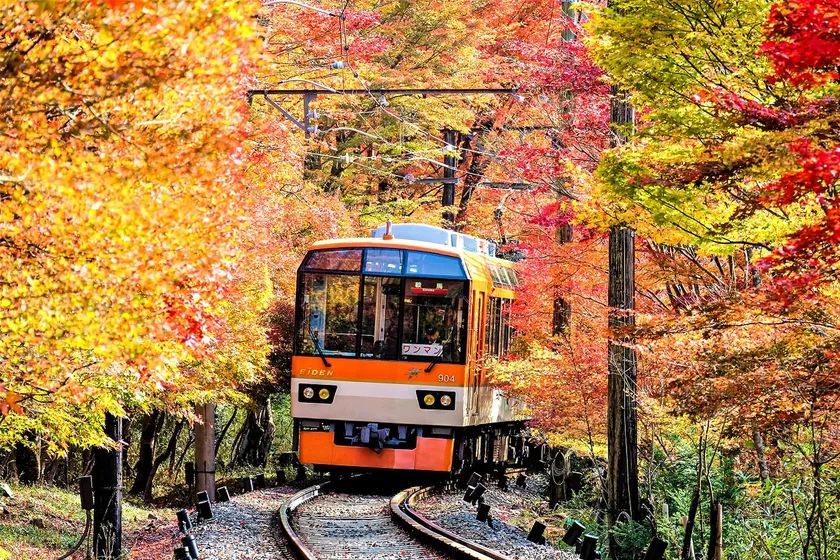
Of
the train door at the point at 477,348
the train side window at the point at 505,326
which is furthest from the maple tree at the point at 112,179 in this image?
the train side window at the point at 505,326

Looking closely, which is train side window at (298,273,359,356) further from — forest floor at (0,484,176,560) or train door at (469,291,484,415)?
forest floor at (0,484,176,560)

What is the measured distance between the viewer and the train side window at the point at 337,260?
1652cm

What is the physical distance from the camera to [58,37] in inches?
251

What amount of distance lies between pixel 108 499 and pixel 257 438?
49.5ft

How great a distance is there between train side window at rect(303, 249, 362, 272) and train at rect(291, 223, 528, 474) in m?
0.01

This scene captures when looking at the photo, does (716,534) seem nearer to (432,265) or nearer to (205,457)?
(432,265)

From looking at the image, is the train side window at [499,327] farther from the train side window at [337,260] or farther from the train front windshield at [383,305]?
the train side window at [337,260]

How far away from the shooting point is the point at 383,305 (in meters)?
16.6

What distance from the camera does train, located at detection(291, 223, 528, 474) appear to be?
54.3 feet

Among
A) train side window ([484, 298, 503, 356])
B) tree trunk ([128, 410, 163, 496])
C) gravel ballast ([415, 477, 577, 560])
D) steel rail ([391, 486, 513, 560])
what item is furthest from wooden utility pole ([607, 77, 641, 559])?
tree trunk ([128, 410, 163, 496])

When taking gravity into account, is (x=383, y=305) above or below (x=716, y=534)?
above

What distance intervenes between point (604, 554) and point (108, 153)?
8285 millimetres

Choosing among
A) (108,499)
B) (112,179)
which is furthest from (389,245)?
(112,179)

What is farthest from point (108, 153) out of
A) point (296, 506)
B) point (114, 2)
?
point (296, 506)
